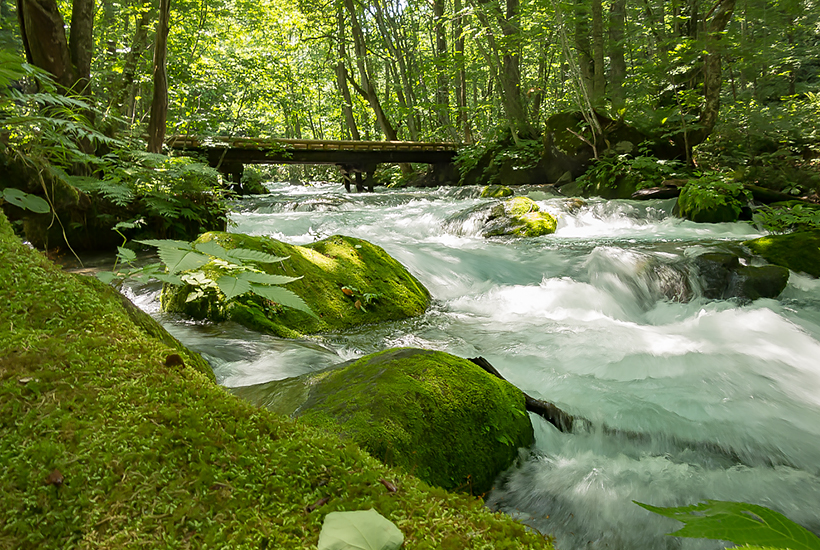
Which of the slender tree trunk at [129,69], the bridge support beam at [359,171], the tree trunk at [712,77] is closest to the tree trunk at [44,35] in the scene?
the slender tree trunk at [129,69]

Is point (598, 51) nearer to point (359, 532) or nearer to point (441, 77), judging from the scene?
point (441, 77)

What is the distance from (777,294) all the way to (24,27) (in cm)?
991

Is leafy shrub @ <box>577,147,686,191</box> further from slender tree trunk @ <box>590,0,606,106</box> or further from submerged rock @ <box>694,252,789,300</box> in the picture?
submerged rock @ <box>694,252,789,300</box>

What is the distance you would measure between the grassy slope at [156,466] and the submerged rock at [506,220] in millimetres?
9159

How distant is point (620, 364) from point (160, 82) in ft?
27.4

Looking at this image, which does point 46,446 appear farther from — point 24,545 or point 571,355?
point 571,355

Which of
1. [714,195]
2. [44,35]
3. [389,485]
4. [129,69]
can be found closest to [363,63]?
[129,69]

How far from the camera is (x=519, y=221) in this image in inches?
402

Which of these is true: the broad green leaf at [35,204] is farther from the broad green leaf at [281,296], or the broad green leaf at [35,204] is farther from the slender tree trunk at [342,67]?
the slender tree trunk at [342,67]

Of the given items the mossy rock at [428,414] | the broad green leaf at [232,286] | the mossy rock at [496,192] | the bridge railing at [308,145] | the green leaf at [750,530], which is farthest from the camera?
the mossy rock at [496,192]

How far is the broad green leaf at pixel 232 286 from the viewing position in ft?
5.12

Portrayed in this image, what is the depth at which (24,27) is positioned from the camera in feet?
18.7

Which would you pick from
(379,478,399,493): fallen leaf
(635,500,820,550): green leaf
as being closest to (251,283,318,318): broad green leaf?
(379,478,399,493): fallen leaf

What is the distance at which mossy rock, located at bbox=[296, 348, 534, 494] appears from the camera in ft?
6.57
